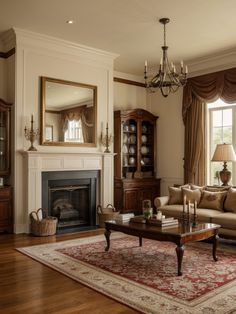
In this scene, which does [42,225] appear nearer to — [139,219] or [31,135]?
[31,135]

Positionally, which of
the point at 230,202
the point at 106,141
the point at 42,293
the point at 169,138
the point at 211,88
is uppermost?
the point at 211,88

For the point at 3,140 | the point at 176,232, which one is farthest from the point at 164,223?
the point at 3,140

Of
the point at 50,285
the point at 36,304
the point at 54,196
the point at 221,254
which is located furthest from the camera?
the point at 54,196

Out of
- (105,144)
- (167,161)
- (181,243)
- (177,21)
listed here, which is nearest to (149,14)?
(177,21)

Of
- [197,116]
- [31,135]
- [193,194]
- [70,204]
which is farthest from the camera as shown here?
[197,116]

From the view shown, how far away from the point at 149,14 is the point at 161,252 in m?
3.38

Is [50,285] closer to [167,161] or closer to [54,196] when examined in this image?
[54,196]

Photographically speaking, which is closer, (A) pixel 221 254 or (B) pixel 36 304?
(B) pixel 36 304

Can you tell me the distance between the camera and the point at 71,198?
6512 mm

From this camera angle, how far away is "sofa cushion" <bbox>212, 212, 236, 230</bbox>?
4852 millimetres

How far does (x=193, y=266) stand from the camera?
4035 millimetres

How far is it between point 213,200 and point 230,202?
11.9 inches

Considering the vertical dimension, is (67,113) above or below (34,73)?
below

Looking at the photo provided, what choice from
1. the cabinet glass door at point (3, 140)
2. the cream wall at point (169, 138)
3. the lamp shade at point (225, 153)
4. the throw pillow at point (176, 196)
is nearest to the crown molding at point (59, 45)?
the cabinet glass door at point (3, 140)
